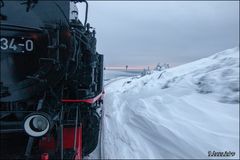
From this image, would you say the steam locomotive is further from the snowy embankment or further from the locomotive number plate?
the snowy embankment

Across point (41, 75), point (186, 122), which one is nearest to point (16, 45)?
point (41, 75)

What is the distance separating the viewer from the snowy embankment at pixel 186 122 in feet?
15.7

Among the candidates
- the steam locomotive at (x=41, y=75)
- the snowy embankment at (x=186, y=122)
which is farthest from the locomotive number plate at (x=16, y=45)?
the snowy embankment at (x=186, y=122)

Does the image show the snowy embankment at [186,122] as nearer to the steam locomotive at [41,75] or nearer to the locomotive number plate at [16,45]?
the steam locomotive at [41,75]

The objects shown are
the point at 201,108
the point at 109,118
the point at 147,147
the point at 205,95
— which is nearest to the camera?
the point at 147,147

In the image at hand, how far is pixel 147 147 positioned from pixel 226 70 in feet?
10.5

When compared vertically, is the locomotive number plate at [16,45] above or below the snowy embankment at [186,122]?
above

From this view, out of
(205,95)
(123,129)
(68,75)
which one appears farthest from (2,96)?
(205,95)

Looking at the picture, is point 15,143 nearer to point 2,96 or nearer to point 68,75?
point 2,96

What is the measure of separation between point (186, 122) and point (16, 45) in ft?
12.3

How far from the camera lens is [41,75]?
3373 millimetres

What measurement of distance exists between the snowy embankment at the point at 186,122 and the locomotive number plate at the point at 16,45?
268 centimetres

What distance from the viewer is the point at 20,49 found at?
10.7ft

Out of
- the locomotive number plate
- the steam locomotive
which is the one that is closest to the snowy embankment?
the steam locomotive
